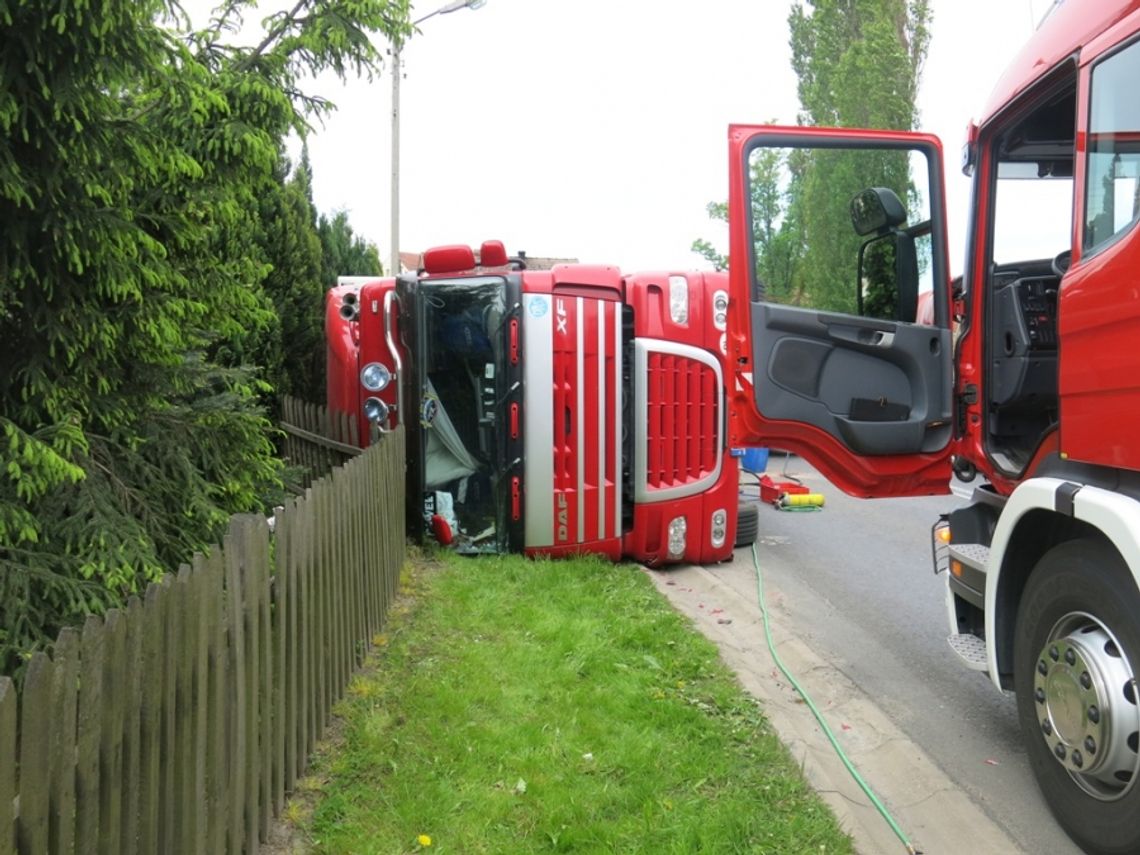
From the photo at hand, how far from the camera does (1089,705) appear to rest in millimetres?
3279

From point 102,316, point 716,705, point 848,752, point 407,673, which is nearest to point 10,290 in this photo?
point 102,316

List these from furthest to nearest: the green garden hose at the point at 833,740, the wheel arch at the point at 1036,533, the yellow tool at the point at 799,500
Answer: the yellow tool at the point at 799,500
the green garden hose at the point at 833,740
the wheel arch at the point at 1036,533

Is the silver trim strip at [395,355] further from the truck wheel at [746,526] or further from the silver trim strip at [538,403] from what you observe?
the truck wheel at [746,526]

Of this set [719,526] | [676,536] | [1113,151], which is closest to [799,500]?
[719,526]

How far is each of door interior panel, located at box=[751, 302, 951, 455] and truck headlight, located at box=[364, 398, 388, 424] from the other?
4.49 m

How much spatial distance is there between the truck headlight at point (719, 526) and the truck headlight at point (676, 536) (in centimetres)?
29

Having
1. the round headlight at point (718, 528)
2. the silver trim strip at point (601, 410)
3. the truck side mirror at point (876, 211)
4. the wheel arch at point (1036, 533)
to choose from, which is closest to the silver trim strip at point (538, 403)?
the silver trim strip at point (601, 410)

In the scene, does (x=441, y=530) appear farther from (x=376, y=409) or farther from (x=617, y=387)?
(x=617, y=387)

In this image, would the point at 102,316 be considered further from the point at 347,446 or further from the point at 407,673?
the point at 347,446

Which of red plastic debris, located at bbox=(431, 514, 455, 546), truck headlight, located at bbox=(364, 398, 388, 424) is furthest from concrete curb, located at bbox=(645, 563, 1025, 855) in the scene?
truck headlight, located at bbox=(364, 398, 388, 424)

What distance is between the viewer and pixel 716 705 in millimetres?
4652

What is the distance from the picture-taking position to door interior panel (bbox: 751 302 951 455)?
188 inches

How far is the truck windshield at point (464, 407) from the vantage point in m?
7.60

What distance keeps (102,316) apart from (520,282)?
151 inches
